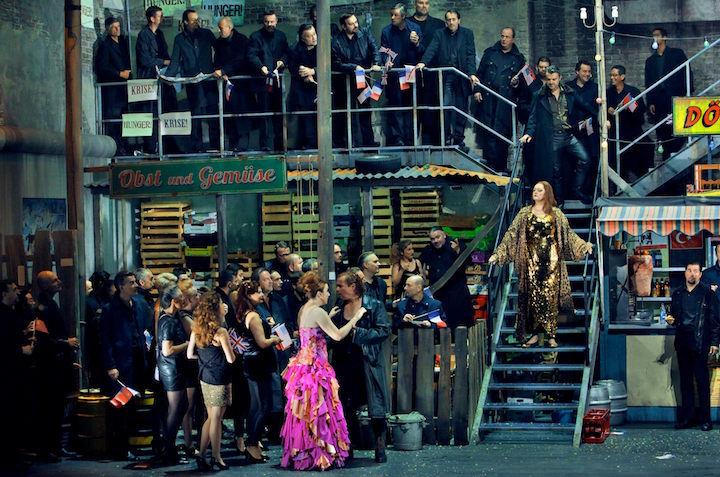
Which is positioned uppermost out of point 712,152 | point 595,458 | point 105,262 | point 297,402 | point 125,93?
point 125,93

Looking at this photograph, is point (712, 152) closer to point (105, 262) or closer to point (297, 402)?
point (297, 402)

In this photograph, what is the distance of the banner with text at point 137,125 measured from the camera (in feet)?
56.4

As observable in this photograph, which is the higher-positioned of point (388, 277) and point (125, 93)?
point (125, 93)

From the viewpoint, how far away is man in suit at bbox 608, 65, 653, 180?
16.6 meters

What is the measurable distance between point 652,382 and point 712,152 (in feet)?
12.9

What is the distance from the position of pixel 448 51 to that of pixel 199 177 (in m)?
4.46

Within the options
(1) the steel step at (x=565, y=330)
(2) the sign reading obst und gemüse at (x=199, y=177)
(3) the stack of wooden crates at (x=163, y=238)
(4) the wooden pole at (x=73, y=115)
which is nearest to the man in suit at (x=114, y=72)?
(3) the stack of wooden crates at (x=163, y=238)

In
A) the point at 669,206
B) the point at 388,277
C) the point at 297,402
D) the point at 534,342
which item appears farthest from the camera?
the point at 388,277

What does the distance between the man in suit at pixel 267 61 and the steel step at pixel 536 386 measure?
6589mm

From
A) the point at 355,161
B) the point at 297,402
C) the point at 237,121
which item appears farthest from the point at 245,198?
the point at 297,402

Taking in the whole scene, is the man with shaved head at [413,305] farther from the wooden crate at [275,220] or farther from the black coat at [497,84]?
the wooden crate at [275,220]

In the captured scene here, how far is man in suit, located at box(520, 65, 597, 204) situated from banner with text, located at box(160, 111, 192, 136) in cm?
536

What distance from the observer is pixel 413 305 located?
468 inches

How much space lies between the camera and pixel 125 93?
1795 centimetres
